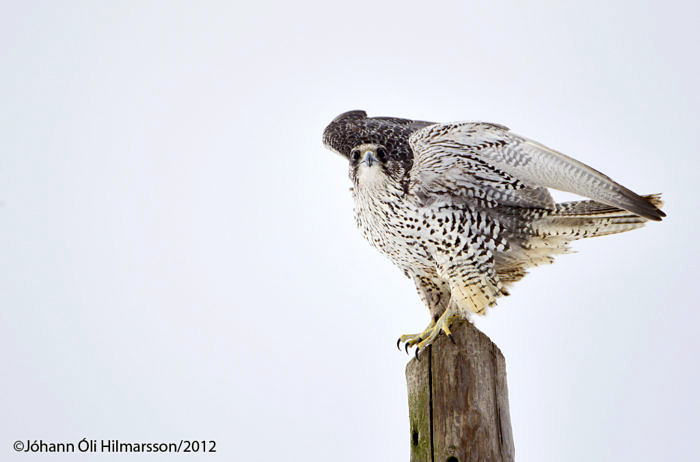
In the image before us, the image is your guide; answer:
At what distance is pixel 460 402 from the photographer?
3.45m

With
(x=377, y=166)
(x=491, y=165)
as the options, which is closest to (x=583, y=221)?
(x=491, y=165)

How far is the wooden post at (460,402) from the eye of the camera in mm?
3365

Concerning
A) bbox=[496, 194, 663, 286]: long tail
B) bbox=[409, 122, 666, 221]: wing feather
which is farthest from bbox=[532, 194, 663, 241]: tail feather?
bbox=[409, 122, 666, 221]: wing feather

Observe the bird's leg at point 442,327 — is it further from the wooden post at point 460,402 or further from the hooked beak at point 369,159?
the hooked beak at point 369,159

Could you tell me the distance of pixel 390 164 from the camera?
15.7 feet

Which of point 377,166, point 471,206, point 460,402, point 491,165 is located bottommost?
point 460,402

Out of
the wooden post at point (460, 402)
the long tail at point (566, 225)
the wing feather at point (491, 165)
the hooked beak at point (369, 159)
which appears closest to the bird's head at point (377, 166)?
the hooked beak at point (369, 159)

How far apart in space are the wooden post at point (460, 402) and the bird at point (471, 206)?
656 mm

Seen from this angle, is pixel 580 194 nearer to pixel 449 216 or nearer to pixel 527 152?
pixel 527 152

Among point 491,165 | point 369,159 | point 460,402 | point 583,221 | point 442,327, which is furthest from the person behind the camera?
point 583,221

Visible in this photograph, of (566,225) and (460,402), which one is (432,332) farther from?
(566,225)

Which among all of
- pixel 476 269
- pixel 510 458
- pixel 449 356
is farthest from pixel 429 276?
pixel 510 458

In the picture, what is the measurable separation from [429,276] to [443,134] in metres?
1.13

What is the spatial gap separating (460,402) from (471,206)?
63.1 inches
